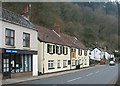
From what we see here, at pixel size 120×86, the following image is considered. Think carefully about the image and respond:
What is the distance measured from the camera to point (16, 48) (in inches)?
700

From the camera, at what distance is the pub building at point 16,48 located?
1642cm

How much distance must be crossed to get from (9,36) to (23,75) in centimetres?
461

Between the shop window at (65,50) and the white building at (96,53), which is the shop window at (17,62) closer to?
the shop window at (65,50)

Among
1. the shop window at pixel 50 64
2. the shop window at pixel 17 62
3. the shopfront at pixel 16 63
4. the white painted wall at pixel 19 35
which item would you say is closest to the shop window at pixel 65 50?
the shop window at pixel 50 64

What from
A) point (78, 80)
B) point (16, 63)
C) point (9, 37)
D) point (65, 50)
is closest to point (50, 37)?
point (65, 50)

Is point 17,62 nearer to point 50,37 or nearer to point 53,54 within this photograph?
point 53,54

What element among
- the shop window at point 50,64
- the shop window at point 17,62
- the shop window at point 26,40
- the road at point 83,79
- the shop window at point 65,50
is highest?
the shop window at point 26,40

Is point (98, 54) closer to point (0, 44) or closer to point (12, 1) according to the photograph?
point (12, 1)

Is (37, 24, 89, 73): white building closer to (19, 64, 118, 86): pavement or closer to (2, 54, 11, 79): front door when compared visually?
(19, 64, 118, 86): pavement

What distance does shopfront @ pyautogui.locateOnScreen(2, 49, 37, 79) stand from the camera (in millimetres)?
16555

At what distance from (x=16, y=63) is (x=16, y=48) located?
5.23 ft

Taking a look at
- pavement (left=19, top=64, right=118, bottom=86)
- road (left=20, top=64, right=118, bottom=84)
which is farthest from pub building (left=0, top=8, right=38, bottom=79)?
road (left=20, top=64, right=118, bottom=84)

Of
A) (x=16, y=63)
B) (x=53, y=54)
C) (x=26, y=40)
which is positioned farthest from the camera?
(x=53, y=54)

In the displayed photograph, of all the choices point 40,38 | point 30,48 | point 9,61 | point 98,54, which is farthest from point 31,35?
point 98,54
